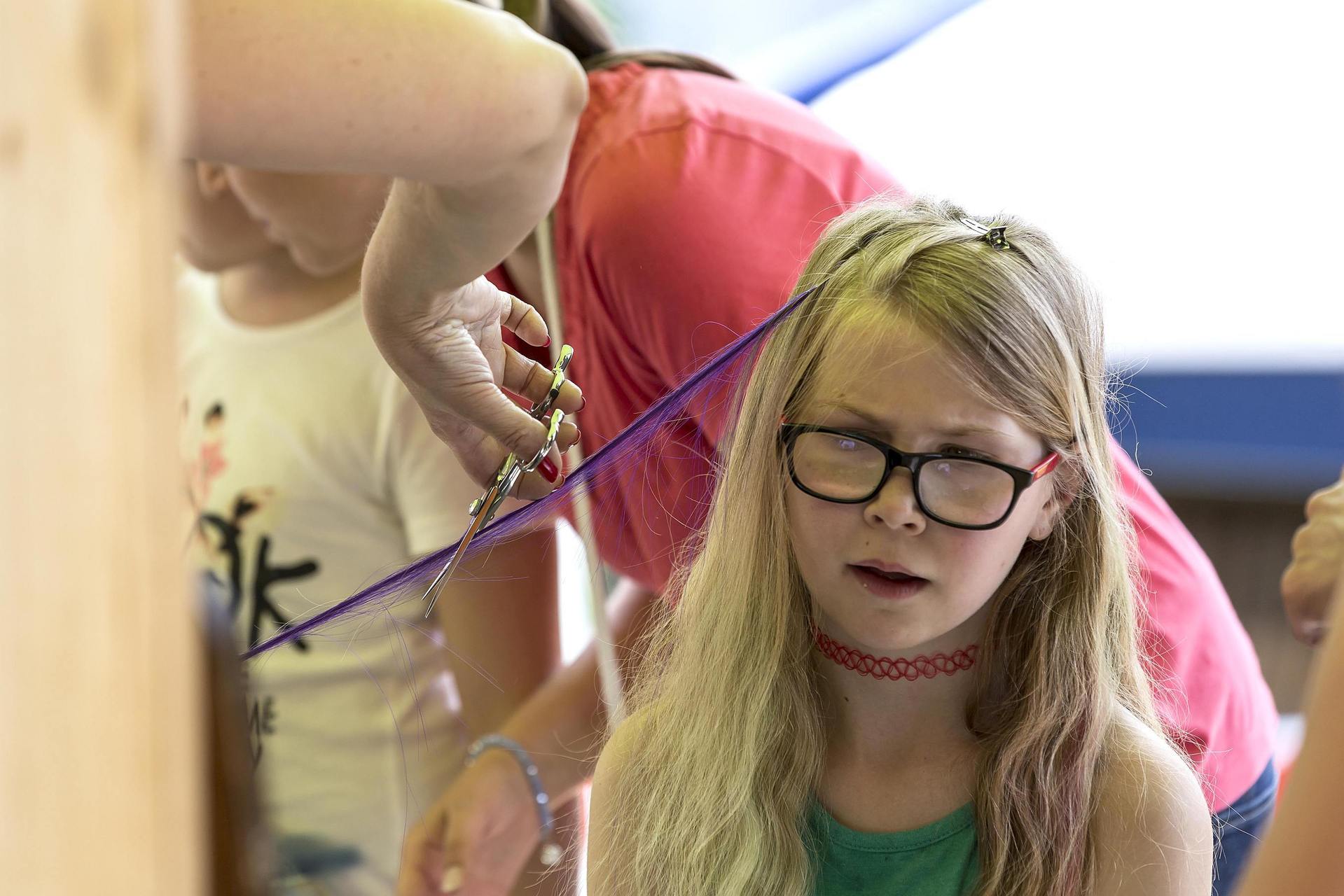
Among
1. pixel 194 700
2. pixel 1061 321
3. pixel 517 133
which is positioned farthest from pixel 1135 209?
pixel 194 700

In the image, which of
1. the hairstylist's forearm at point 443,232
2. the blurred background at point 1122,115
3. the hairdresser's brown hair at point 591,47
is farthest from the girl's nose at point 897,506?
the blurred background at point 1122,115

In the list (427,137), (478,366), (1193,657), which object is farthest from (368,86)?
(1193,657)

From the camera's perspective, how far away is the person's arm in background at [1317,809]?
36 cm

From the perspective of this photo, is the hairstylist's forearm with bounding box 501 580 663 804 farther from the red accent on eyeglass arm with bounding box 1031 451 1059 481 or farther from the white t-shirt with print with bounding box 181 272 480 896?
the red accent on eyeglass arm with bounding box 1031 451 1059 481

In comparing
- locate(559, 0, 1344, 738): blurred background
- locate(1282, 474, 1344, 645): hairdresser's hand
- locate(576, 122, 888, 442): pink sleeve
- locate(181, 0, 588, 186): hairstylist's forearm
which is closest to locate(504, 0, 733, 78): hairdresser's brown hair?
locate(576, 122, 888, 442): pink sleeve

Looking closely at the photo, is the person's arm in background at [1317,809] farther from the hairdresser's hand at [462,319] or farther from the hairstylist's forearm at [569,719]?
the hairstylist's forearm at [569,719]

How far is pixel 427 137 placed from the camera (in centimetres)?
48

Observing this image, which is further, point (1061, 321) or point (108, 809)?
point (1061, 321)

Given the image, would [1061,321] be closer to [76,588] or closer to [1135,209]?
[76,588]

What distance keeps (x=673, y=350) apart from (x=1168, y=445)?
2.08 metres

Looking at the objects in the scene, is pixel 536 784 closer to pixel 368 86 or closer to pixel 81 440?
pixel 368 86

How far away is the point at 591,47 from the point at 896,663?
0.45 meters

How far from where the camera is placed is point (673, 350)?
29.8 inches

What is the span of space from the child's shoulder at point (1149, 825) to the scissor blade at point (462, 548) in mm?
357
